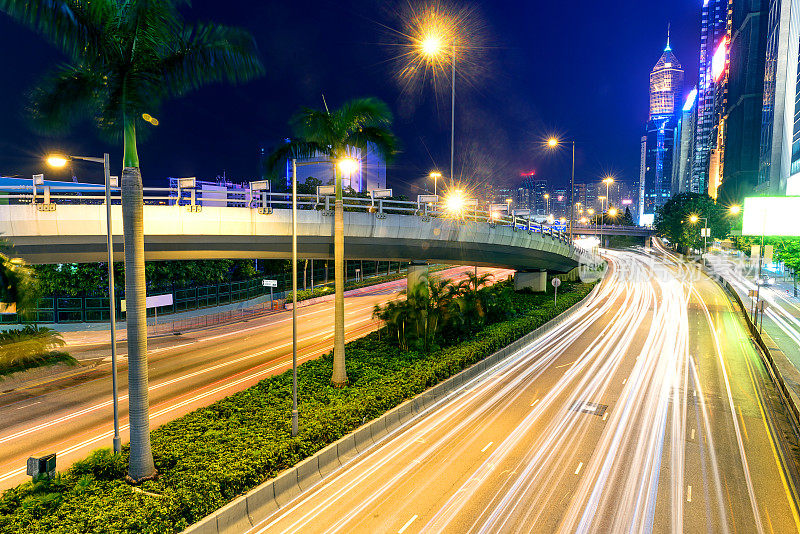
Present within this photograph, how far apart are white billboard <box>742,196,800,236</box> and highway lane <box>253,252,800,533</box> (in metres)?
6.93

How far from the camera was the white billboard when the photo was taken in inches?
871

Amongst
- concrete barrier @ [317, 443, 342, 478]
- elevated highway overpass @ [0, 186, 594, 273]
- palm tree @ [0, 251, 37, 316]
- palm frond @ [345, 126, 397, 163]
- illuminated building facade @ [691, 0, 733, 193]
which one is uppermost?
illuminated building facade @ [691, 0, 733, 193]

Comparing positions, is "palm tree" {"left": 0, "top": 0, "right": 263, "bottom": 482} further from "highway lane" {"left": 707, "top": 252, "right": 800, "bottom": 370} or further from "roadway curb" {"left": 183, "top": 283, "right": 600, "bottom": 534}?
"highway lane" {"left": 707, "top": 252, "right": 800, "bottom": 370}

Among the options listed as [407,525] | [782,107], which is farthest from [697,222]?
[407,525]

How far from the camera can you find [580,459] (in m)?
13.1

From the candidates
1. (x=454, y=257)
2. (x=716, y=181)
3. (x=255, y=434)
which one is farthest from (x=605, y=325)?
(x=716, y=181)

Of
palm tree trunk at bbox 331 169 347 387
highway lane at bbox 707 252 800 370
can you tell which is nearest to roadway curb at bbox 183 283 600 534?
palm tree trunk at bbox 331 169 347 387

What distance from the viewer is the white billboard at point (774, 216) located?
22125mm

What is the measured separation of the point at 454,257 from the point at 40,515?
78.1ft

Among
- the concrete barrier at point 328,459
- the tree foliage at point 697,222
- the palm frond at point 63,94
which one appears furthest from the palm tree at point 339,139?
the tree foliage at point 697,222

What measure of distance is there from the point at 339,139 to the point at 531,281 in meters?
30.8

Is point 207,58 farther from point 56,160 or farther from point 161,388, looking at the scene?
point 161,388

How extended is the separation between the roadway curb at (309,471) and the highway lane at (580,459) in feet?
0.93

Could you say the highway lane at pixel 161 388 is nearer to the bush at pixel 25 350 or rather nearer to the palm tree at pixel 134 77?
the bush at pixel 25 350
